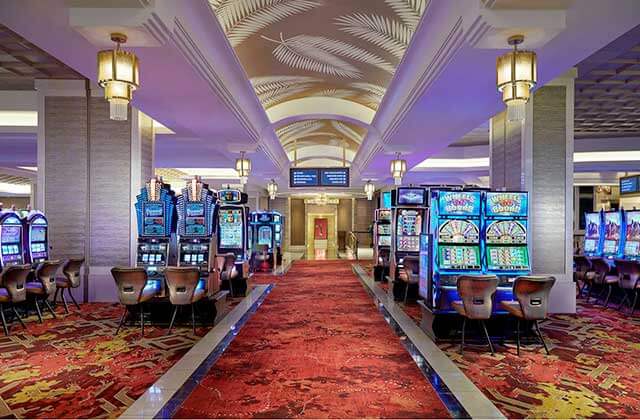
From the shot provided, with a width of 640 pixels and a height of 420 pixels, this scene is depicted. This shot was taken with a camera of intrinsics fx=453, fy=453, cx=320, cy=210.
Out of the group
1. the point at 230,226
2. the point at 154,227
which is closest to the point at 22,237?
the point at 154,227

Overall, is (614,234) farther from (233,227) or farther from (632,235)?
(233,227)

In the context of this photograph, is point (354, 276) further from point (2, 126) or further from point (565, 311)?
point (2, 126)

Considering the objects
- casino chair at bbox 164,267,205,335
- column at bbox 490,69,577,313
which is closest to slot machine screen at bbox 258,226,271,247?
casino chair at bbox 164,267,205,335

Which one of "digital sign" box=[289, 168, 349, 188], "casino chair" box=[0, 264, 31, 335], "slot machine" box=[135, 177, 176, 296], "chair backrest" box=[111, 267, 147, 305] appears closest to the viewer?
"chair backrest" box=[111, 267, 147, 305]

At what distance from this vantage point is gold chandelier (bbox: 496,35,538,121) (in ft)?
10.5

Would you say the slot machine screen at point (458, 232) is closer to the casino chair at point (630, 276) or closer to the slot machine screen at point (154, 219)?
the casino chair at point (630, 276)

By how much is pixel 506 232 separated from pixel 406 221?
325cm

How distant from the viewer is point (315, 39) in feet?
17.7

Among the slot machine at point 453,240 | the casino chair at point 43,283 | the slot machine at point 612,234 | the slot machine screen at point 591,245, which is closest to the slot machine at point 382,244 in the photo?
the slot machine screen at point 591,245

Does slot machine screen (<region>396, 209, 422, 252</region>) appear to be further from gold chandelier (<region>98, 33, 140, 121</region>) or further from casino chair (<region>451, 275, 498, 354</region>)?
gold chandelier (<region>98, 33, 140, 121</region>)

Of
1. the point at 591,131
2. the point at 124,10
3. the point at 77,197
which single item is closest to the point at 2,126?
the point at 77,197

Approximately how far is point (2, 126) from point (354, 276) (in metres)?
7.88

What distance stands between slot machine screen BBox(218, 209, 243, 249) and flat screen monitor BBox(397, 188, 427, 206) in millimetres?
3045

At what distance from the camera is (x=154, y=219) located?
601cm
